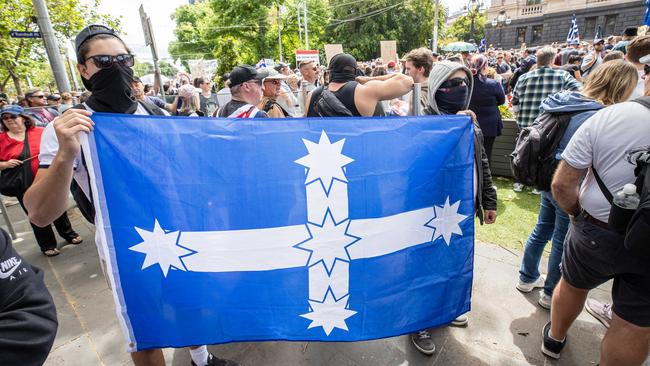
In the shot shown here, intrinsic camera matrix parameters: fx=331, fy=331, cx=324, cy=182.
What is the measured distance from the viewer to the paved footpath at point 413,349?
2.31 meters

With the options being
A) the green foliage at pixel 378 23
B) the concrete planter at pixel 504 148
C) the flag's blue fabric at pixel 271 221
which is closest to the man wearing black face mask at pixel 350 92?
the flag's blue fabric at pixel 271 221

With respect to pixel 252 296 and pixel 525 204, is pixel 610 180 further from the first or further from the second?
pixel 525 204

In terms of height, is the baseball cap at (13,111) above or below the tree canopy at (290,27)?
below

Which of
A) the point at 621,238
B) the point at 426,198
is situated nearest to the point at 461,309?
the point at 426,198

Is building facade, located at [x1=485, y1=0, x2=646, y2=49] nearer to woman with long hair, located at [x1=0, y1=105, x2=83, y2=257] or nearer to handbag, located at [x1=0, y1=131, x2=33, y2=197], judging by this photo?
woman with long hair, located at [x1=0, y1=105, x2=83, y2=257]

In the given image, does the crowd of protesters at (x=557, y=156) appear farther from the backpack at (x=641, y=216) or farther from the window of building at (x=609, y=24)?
the window of building at (x=609, y=24)

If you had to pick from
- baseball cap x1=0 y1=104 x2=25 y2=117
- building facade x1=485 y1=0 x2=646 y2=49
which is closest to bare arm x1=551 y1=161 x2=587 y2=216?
baseball cap x1=0 y1=104 x2=25 y2=117

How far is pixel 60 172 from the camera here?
139 cm

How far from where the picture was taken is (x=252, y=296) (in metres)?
1.79

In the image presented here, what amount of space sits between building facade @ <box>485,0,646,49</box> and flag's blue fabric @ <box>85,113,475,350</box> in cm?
4282

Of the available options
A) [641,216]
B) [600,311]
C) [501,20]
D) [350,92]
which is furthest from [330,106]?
[501,20]

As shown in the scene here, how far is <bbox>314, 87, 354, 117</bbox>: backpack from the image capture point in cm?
277

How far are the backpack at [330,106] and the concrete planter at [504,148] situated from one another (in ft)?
12.2

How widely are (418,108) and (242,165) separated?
4.66 feet
